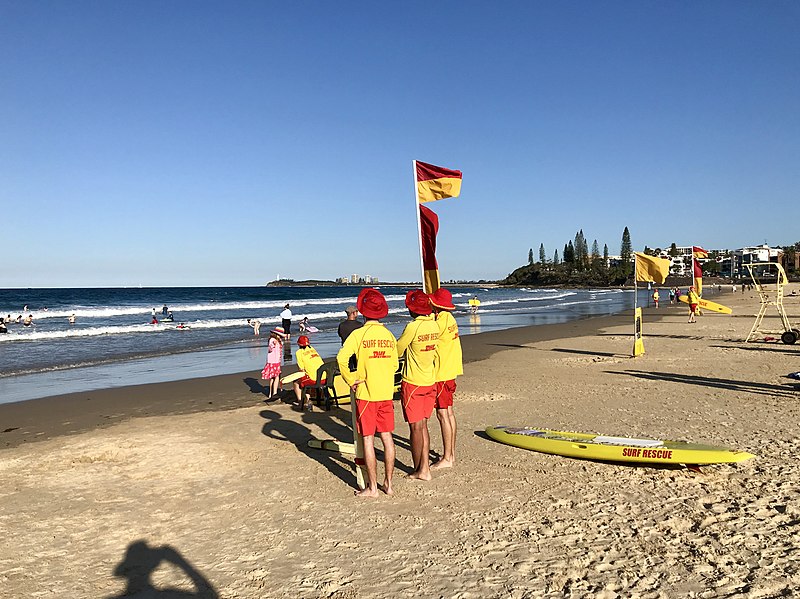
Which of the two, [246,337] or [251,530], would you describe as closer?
[251,530]

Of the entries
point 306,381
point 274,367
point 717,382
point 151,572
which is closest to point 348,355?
point 151,572

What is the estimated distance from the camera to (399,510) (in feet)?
17.6

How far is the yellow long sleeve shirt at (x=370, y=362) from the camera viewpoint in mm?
5508

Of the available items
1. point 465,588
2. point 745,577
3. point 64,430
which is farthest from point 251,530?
point 64,430

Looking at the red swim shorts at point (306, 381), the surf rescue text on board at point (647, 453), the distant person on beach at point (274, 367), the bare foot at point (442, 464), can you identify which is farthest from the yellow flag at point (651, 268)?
the bare foot at point (442, 464)

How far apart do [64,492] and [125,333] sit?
2669 cm

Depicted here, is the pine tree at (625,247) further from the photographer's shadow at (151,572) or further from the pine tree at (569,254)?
the photographer's shadow at (151,572)

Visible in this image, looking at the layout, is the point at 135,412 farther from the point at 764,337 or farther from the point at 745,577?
the point at 764,337

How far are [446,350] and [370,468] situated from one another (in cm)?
158

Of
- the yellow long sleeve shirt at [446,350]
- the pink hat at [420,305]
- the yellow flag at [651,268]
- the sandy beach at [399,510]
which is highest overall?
the yellow flag at [651,268]

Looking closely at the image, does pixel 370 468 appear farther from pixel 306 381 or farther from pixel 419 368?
pixel 306 381

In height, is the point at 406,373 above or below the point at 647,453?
above

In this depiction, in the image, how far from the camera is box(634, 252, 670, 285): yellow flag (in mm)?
13438

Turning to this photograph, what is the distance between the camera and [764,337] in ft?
61.8
